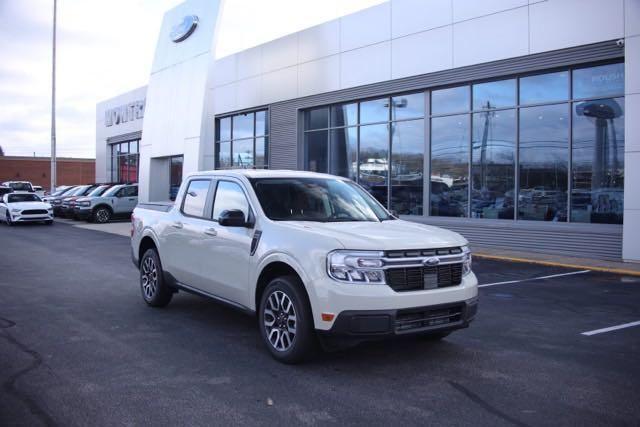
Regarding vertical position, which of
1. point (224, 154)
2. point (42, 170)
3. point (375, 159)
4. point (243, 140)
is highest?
point (42, 170)

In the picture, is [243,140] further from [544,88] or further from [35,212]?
[544,88]

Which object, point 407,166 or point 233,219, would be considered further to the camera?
point 407,166

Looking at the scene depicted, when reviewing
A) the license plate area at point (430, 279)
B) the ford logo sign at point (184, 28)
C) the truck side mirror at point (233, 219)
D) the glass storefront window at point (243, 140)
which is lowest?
the license plate area at point (430, 279)

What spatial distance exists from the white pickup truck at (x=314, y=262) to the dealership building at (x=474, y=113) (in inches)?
339

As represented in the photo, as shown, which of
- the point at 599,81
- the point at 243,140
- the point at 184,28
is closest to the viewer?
the point at 599,81

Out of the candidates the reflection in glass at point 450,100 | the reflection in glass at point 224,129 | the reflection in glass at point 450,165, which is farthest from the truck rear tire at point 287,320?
the reflection in glass at point 224,129

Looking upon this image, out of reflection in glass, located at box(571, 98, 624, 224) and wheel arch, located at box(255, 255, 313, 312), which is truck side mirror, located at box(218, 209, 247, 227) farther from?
reflection in glass, located at box(571, 98, 624, 224)

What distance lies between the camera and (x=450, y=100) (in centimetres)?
1631

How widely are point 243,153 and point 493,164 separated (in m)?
11.9

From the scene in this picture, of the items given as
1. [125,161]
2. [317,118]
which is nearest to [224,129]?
[317,118]

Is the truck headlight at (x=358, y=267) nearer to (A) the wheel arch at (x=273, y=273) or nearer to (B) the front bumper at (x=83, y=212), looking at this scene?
(A) the wheel arch at (x=273, y=273)

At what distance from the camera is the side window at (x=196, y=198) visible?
23.1 ft

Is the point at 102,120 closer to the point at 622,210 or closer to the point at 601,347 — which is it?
the point at 622,210

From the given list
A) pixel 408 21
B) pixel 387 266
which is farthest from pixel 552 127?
pixel 387 266
